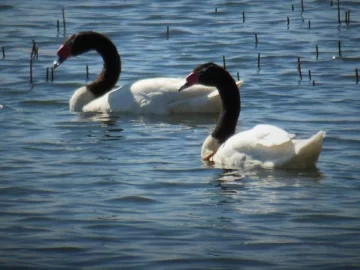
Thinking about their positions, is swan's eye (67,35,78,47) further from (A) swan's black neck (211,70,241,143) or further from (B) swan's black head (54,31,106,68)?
(A) swan's black neck (211,70,241,143)

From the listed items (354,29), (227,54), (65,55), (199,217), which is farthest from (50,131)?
(354,29)

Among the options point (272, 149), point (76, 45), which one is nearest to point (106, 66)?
point (76, 45)

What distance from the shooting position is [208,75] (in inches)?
491

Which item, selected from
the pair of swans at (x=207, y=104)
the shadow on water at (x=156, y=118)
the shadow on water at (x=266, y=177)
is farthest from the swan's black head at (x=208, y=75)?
the shadow on water at (x=266, y=177)

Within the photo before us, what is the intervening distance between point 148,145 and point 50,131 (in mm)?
1346

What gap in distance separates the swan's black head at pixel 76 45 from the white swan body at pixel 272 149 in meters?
4.66

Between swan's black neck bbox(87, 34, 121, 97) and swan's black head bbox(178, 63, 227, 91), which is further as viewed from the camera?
swan's black neck bbox(87, 34, 121, 97)

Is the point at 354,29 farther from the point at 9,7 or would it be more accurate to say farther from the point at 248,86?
the point at 9,7

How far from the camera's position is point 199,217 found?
969 centimetres

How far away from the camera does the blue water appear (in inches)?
348

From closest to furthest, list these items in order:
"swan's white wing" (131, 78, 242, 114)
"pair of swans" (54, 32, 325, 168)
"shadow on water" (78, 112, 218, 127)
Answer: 1. "pair of swans" (54, 32, 325, 168)
2. "shadow on water" (78, 112, 218, 127)
3. "swan's white wing" (131, 78, 242, 114)

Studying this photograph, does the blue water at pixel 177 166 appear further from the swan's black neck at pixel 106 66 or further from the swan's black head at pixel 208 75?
the swan's black head at pixel 208 75

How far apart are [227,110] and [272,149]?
140 centimetres

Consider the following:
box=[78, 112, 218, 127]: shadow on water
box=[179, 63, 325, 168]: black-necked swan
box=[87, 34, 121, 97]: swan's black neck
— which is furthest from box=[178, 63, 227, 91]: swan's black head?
box=[87, 34, 121, 97]: swan's black neck
